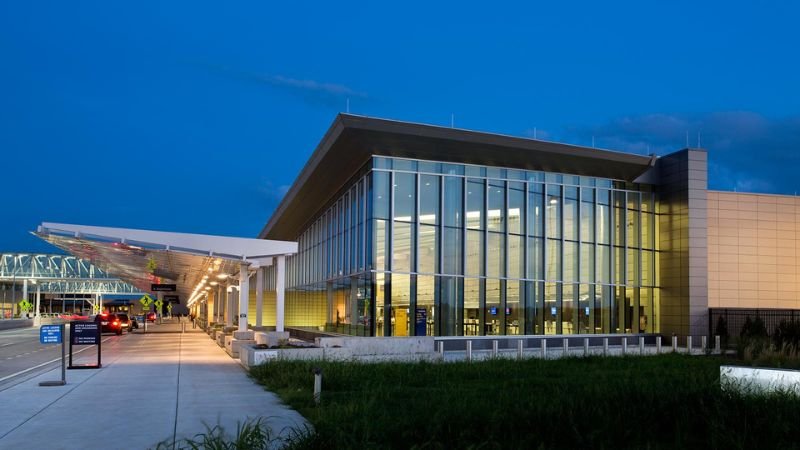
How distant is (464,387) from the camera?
16.4m

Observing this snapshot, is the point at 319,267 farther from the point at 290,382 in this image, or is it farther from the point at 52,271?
the point at 52,271

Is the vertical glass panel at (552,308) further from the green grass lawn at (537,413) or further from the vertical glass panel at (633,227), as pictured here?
the green grass lawn at (537,413)

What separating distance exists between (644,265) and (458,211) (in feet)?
37.3

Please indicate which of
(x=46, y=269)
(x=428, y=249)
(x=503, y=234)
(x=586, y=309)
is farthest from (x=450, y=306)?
(x=46, y=269)

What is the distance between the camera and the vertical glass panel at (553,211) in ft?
121

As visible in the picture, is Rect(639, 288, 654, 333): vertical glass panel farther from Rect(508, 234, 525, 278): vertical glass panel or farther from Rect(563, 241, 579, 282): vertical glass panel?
Rect(508, 234, 525, 278): vertical glass panel

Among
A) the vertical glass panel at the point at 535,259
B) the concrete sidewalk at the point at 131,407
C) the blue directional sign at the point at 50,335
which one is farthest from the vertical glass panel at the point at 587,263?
the blue directional sign at the point at 50,335

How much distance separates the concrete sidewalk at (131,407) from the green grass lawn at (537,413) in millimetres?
882

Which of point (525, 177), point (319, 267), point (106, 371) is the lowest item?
point (106, 371)

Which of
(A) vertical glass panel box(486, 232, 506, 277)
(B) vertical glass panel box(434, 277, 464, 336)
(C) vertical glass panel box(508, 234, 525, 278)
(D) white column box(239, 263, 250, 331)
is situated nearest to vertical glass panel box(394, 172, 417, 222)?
(B) vertical glass panel box(434, 277, 464, 336)

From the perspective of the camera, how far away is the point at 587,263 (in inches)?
1492

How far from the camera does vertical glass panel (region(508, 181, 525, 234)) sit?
118ft

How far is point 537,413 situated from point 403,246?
21.8 m

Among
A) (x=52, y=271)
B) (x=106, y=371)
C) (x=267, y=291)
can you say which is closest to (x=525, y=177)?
(x=106, y=371)
